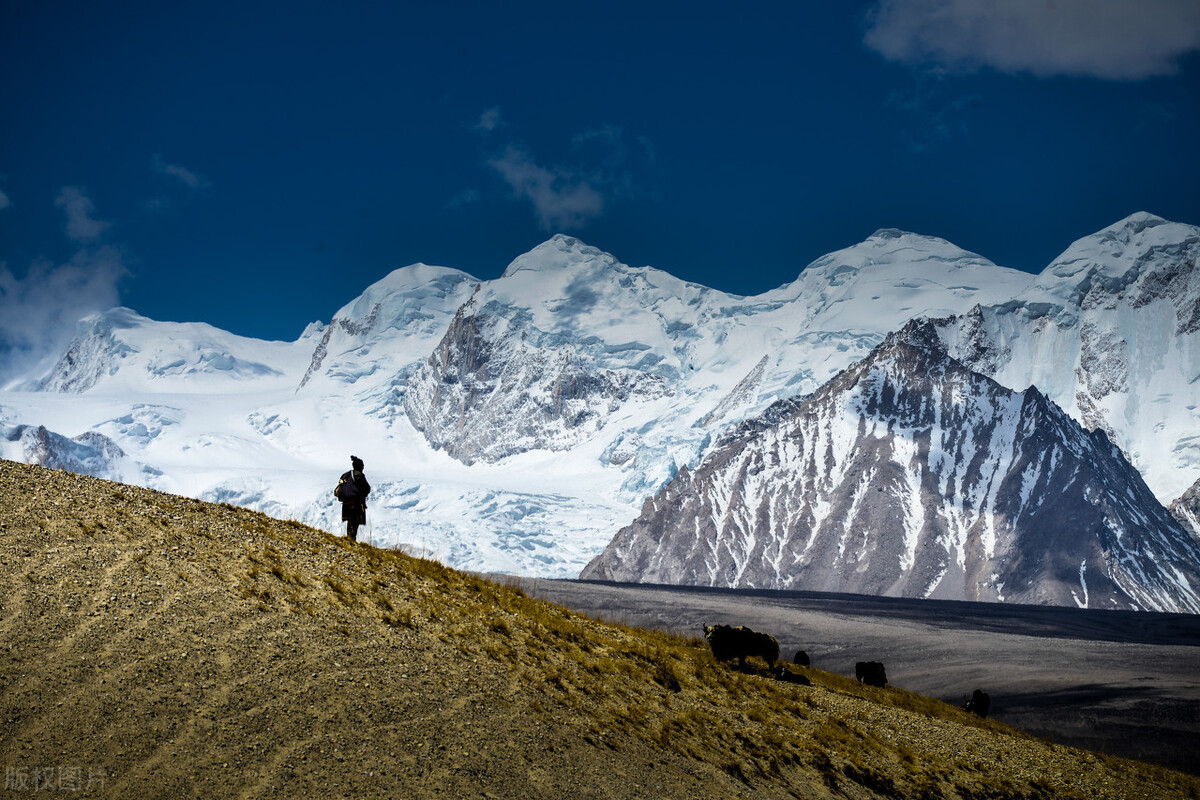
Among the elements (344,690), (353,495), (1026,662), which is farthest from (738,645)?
(1026,662)

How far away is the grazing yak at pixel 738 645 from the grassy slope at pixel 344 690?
2.32 meters

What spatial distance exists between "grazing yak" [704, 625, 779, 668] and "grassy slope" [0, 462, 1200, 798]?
2320 mm

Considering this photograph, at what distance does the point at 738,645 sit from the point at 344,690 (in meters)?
15.4

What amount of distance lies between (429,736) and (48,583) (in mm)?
7465

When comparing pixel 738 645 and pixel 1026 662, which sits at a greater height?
pixel 1026 662

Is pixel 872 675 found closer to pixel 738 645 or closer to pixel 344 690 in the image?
pixel 738 645

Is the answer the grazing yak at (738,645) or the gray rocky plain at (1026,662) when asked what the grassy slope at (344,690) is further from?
the gray rocky plain at (1026,662)

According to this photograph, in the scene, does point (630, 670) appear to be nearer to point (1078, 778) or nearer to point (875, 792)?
point (875, 792)

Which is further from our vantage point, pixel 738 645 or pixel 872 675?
pixel 872 675

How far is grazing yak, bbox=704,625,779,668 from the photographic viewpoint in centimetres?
2892

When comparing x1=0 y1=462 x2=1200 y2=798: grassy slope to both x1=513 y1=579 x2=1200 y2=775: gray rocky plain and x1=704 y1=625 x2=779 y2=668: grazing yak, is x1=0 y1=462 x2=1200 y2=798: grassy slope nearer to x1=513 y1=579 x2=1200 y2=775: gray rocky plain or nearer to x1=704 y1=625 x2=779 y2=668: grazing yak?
x1=704 y1=625 x2=779 y2=668: grazing yak

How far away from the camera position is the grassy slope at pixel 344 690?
14648mm

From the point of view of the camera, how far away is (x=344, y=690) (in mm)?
16859

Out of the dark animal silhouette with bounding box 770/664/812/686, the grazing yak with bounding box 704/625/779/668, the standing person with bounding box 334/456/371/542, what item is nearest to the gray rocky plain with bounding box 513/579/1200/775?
the grazing yak with bounding box 704/625/779/668
